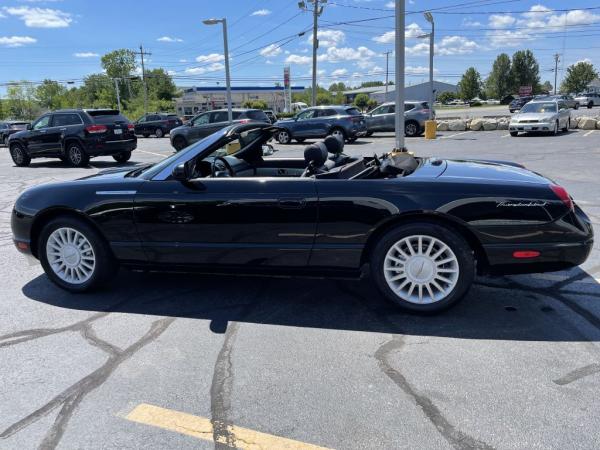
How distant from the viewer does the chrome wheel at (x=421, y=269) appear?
12.0ft

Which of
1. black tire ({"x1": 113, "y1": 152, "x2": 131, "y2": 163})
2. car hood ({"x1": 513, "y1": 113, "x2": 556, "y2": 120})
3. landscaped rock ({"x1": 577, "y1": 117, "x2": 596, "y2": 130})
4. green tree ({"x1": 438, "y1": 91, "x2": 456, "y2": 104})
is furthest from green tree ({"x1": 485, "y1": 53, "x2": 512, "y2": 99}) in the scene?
black tire ({"x1": 113, "y1": 152, "x2": 131, "y2": 163})

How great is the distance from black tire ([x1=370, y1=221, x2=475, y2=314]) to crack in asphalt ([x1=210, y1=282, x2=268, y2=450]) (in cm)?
109

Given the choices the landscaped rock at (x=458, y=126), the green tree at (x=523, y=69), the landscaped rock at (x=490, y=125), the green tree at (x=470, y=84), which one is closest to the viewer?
the landscaped rock at (x=490, y=125)

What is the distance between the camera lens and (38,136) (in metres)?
15.9

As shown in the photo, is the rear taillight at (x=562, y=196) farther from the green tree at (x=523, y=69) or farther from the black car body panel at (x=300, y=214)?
the green tree at (x=523, y=69)

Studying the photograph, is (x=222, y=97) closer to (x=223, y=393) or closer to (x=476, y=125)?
(x=476, y=125)

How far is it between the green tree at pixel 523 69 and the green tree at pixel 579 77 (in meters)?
8.24

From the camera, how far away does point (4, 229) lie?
7258 mm

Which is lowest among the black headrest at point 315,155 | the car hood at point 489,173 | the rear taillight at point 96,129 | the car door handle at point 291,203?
the car door handle at point 291,203

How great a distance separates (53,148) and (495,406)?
629 inches

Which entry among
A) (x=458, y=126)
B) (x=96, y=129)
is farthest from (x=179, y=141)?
(x=458, y=126)

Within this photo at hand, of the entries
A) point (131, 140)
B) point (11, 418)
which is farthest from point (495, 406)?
point (131, 140)

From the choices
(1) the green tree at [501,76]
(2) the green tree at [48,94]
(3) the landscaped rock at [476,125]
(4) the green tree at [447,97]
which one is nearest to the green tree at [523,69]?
(1) the green tree at [501,76]

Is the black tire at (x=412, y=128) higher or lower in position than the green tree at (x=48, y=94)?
lower
